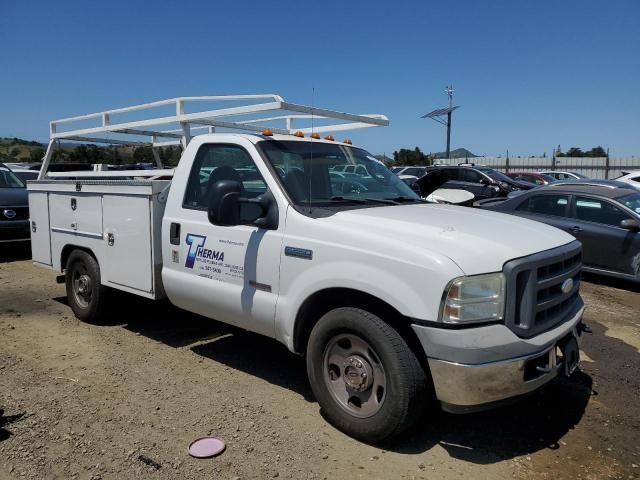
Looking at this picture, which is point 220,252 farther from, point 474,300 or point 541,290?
point 541,290

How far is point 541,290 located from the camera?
3.22m

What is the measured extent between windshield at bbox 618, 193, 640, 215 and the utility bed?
21.4 feet

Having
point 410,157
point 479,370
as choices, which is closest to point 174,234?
point 479,370

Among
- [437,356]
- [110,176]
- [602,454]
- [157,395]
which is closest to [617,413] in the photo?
[602,454]

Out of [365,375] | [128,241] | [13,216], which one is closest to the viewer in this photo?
[365,375]

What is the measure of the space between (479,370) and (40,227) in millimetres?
5379

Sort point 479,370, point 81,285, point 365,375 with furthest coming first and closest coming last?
point 81,285 → point 365,375 → point 479,370

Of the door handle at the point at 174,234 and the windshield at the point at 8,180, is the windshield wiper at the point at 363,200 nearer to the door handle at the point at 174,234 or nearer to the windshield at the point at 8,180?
the door handle at the point at 174,234

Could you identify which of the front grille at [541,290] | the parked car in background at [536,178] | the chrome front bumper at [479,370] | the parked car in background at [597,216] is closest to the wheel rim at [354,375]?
the chrome front bumper at [479,370]

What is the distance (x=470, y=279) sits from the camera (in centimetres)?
297

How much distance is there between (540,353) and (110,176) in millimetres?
4710

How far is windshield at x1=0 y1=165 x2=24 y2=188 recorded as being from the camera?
432 inches

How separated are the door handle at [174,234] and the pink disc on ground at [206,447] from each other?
171cm

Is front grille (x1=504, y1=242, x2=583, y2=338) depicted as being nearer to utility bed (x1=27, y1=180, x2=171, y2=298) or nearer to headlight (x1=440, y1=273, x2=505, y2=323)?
headlight (x1=440, y1=273, x2=505, y2=323)
